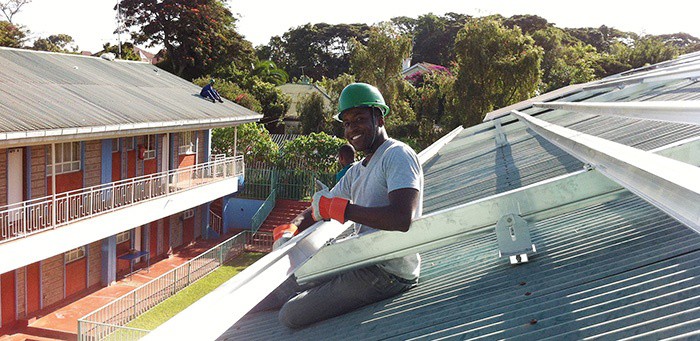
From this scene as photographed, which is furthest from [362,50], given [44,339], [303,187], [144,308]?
[44,339]

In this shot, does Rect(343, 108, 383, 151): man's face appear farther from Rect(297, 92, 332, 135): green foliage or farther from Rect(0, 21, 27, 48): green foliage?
Rect(0, 21, 27, 48): green foliage

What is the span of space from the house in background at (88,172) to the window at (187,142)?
0.13 feet

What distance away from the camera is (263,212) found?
27062mm

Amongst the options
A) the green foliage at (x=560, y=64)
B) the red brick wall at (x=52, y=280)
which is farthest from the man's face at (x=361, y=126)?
the green foliage at (x=560, y=64)

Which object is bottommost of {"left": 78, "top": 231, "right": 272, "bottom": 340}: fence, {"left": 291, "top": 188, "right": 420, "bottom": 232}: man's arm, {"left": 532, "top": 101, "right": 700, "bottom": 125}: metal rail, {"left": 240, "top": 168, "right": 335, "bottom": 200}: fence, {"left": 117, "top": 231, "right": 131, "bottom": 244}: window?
{"left": 78, "top": 231, "right": 272, "bottom": 340}: fence

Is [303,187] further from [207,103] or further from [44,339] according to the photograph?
[44,339]

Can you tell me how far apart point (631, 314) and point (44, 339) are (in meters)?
15.2

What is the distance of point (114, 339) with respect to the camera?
524 inches

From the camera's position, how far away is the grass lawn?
16.3 metres

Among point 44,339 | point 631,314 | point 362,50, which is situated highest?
point 362,50

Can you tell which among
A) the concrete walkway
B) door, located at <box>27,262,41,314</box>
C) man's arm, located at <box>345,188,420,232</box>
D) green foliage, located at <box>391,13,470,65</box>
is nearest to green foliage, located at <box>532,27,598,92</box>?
green foliage, located at <box>391,13,470,65</box>

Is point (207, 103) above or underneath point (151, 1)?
underneath

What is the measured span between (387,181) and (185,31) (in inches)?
1730

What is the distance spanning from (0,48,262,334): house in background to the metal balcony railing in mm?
44
